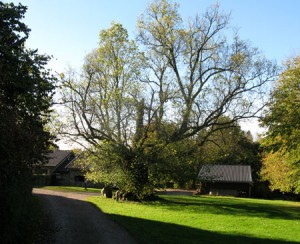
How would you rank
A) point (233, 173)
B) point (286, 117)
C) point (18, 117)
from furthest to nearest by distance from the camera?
point (233, 173) < point (286, 117) < point (18, 117)

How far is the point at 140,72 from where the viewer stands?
92.2 ft

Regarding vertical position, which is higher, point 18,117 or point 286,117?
point 286,117

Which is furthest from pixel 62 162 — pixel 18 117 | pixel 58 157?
pixel 18 117

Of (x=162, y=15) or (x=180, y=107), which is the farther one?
(x=162, y=15)

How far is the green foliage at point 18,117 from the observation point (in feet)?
25.4

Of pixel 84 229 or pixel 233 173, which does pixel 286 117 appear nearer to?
pixel 84 229

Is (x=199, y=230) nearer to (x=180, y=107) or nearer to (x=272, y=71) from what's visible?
(x=180, y=107)

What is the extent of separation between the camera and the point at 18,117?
9.61m

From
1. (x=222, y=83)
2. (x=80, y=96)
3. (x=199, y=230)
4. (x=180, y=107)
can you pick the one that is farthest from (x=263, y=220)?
(x=80, y=96)

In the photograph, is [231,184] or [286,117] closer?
[286,117]

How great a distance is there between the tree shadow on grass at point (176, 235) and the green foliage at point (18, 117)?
13.9ft

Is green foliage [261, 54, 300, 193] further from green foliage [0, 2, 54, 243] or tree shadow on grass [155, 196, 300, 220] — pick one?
green foliage [0, 2, 54, 243]

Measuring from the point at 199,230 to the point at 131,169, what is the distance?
12.8 m

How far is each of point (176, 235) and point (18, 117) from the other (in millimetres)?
7399
